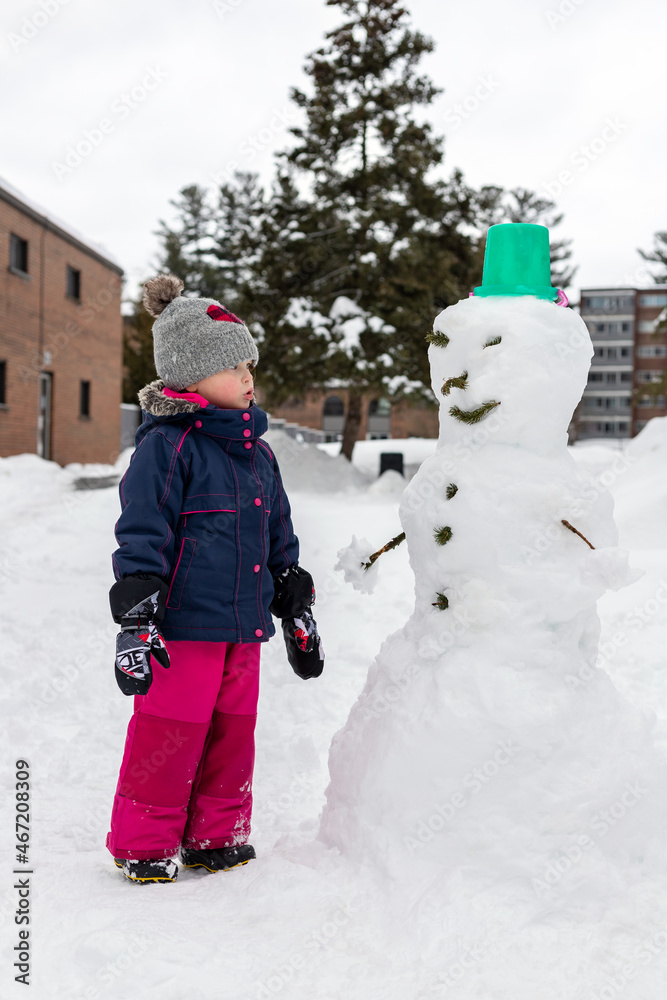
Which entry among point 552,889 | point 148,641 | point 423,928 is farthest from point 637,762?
Answer: point 148,641

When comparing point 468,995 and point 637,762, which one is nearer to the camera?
point 468,995

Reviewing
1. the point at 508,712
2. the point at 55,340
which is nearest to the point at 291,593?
the point at 508,712

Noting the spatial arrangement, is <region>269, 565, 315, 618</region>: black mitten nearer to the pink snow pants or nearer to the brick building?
the pink snow pants

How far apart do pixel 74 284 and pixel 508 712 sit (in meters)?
20.3

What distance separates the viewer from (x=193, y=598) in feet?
7.93

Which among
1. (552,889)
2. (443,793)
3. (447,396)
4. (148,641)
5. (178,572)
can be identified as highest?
(447,396)

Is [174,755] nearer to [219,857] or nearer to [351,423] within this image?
[219,857]

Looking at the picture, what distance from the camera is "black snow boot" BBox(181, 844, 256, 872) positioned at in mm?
2510

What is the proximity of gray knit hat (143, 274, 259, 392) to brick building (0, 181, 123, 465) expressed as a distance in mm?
14800

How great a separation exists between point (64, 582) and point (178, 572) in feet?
14.3

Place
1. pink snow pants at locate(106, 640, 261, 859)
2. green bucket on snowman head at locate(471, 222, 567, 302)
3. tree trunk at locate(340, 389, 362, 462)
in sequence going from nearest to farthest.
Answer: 1. pink snow pants at locate(106, 640, 261, 859)
2. green bucket on snowman head at locate(471, 222, 567, 302)
3. tree trunk at locate(340, 389, 362, 462)

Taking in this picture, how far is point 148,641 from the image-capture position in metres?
2.22

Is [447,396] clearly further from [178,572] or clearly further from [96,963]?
[96,963]

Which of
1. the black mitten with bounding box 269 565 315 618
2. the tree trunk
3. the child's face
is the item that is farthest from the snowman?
the tree trunk
